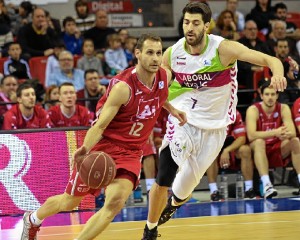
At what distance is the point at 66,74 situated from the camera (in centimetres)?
1285

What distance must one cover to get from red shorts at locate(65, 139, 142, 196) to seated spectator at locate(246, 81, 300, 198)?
4.48 metres

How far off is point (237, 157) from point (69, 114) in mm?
2415

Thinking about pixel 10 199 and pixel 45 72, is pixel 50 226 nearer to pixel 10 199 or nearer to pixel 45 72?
pixel 10 199

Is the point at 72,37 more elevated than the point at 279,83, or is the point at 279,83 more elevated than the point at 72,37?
the point at 72,37

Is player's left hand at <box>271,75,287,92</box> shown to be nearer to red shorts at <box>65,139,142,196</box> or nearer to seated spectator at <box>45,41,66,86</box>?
red shorts at <box>65,139,142,196</box>

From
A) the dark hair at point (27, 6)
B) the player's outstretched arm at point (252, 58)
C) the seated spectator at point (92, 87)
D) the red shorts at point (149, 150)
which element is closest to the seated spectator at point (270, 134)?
the red shorts at point (149, 150)

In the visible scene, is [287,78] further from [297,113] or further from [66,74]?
[66,74]

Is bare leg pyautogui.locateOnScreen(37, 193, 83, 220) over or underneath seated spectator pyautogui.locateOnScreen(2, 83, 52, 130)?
underneath

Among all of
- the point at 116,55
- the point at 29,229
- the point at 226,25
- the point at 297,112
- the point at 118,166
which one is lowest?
the point at 29,229

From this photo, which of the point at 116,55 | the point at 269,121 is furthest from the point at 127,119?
the point at 116,55

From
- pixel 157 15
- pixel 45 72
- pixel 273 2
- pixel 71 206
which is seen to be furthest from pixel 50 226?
pixel 273 2

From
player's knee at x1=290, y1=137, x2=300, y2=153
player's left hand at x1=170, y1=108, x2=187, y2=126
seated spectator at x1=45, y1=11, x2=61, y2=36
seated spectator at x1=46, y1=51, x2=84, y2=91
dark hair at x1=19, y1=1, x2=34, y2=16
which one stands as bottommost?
player's knee at x1=290, y1=137, x2=300, y2=153

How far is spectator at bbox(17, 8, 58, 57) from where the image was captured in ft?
45.3

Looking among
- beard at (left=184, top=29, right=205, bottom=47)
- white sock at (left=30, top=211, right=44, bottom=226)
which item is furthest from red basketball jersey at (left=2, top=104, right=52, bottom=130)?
beard at (left=184, top=29, right=205, bottom=47)
